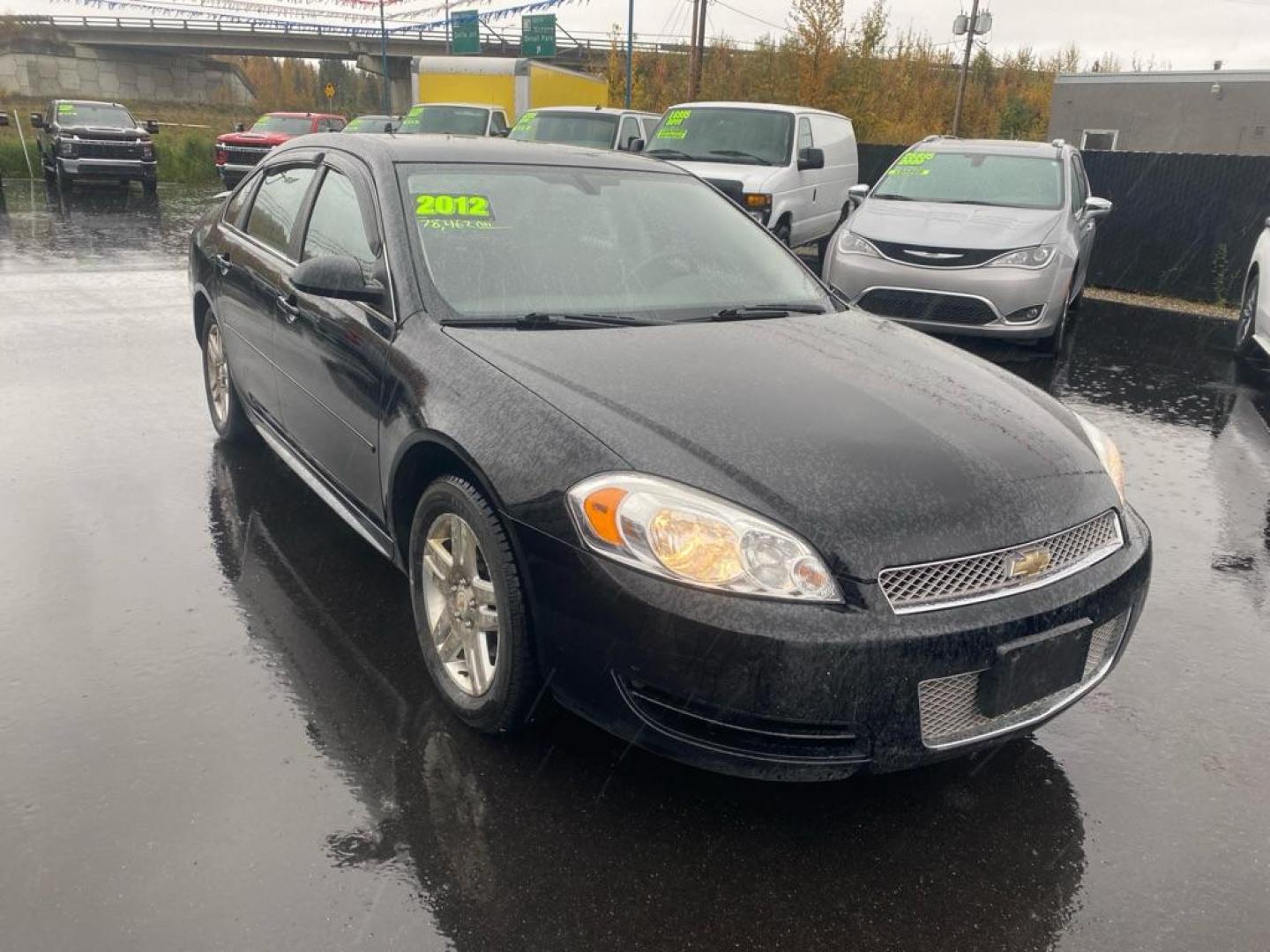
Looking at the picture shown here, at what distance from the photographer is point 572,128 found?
15805 mm

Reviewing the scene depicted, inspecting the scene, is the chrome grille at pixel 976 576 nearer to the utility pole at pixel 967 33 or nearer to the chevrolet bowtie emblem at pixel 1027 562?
the chevrolet bowtie emblem at pixel 1027 562

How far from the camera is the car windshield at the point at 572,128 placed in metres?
15.7

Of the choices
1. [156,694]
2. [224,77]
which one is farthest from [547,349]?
[224,77]

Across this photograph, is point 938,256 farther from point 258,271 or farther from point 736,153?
point 258,271

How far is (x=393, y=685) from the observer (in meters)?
3.26

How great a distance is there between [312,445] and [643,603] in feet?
6.87

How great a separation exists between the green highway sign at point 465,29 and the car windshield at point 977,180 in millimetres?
44089

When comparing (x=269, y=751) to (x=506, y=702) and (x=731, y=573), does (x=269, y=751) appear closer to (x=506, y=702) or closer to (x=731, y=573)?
(x=506, y=702)

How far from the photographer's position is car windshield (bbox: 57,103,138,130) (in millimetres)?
20156

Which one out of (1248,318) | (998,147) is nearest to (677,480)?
(1248,318)

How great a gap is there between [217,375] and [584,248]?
2708mm

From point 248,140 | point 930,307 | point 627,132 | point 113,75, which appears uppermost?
point 113,75

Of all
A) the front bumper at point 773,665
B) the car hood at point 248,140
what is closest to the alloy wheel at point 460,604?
the front bumper at point 773,665

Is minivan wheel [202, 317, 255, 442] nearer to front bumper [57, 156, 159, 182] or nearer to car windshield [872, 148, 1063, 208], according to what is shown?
car windshield [872, 148, 1063, 208]
